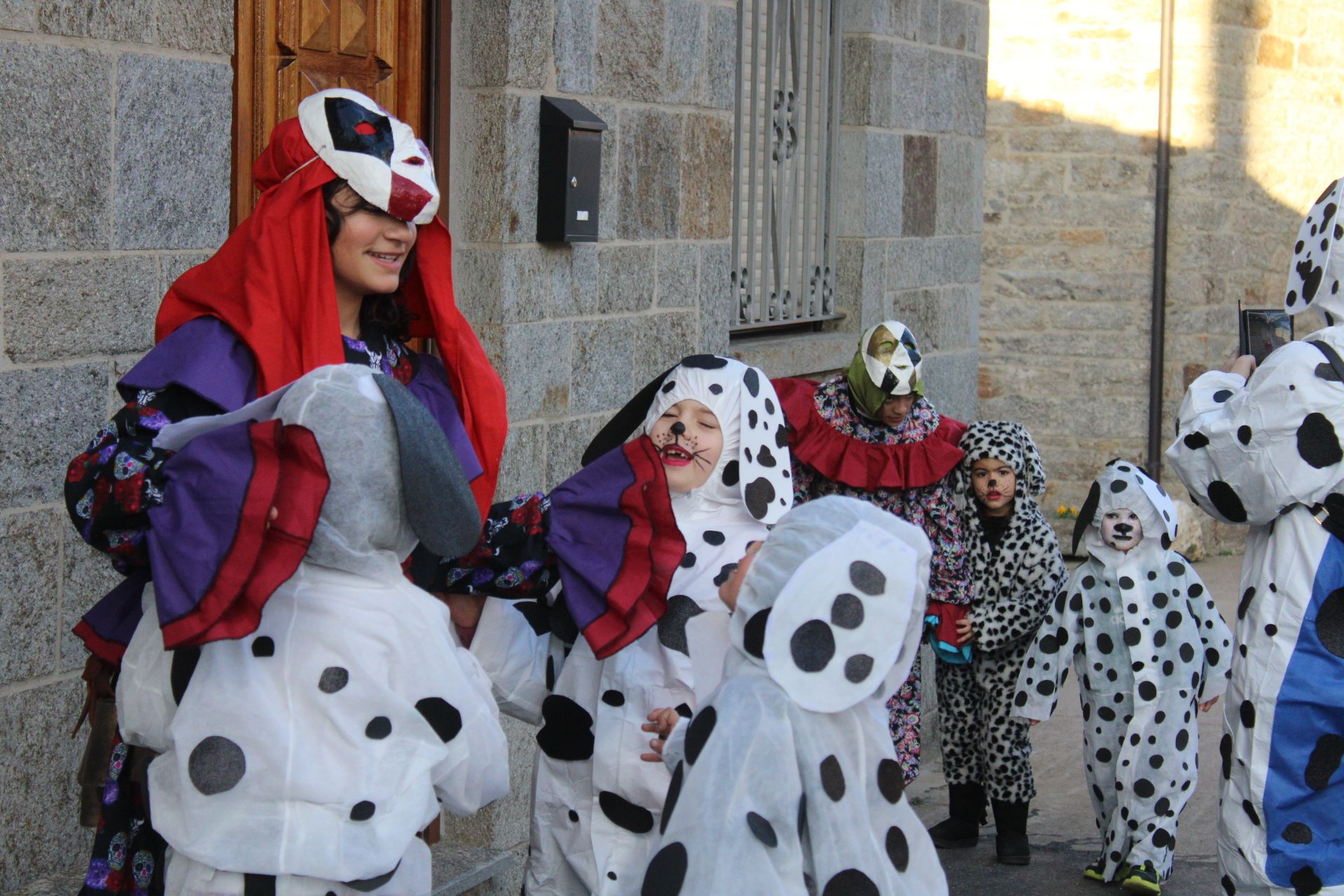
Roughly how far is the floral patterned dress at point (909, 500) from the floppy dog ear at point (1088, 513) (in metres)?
0.37

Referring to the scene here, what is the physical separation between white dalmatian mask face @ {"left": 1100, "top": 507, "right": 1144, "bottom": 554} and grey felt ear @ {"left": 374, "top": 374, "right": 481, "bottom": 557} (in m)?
3.14

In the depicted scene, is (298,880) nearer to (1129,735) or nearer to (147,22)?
(147,22)

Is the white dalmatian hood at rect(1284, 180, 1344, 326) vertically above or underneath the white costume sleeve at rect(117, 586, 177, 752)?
above

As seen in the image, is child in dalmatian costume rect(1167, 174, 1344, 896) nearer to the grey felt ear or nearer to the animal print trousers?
the animal print trousers

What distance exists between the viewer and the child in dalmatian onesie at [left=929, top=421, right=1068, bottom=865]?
5379 mm

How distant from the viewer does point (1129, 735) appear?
518 centimetres

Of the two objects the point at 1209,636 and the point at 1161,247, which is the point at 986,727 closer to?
the point at 1209,636

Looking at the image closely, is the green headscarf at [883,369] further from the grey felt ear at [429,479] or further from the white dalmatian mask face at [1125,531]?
the grey felt ear at [429,479]

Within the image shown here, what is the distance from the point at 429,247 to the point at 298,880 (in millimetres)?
1264

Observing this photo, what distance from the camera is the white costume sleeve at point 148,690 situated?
2.55 m

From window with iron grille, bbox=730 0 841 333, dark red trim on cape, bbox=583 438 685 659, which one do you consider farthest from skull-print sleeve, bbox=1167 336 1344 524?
window with iron grille, bbox=730 0 841 333

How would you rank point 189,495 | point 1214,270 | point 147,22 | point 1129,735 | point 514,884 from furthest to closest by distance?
point 1214,270 < point 1129,735 < point 514,884 < point 147,22 < point 189,495

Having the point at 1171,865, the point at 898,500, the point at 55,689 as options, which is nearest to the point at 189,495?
the point at 55,689

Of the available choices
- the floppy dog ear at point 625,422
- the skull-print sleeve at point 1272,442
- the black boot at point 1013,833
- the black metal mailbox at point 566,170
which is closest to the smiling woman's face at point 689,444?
the floppy dog ear at point 625,422
